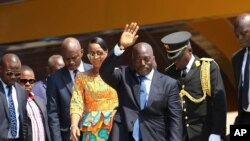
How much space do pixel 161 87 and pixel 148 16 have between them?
3811 mm

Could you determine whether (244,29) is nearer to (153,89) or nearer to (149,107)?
(153,89)

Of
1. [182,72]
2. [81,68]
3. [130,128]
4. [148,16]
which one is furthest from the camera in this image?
[148,16]

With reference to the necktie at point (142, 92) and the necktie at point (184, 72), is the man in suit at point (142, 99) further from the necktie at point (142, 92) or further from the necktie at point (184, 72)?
the necktie at point (184, 72)

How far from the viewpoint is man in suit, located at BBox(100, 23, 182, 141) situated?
196 inches

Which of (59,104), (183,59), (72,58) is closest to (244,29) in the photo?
(183,59)

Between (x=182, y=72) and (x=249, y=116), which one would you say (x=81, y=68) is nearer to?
(x=182, y=72)

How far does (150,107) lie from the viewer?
5.01 metres

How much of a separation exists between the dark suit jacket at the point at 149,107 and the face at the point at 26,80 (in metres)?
2.09

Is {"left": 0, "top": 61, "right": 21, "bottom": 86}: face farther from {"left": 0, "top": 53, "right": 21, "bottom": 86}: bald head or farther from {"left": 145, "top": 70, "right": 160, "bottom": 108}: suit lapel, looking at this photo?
{"left": 145, "top": 70, "right": 160, "bottom": 108}: suit lapel

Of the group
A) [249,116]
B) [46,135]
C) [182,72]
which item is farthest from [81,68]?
[249,116]

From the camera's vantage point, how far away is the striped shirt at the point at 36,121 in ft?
20.1

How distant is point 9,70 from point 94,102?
115 cm

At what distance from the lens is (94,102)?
5.31m

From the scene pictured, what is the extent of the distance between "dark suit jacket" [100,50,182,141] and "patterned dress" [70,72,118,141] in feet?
0.45
